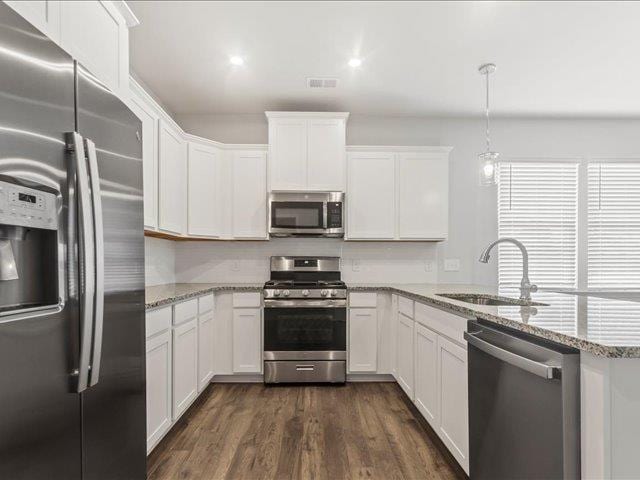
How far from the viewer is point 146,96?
2.52 meters

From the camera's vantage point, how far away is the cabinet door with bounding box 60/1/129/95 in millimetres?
1345

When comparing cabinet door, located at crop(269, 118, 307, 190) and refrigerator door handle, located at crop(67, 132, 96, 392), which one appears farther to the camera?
cabinet door, located at crop(269, 118, 307, 190)

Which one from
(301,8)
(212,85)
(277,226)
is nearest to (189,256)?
(277,226)

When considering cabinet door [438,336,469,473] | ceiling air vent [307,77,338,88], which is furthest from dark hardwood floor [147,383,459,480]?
ceiling air vent [307,77,338,88]

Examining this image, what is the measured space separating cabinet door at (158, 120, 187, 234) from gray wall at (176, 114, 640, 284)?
1065 millimetres

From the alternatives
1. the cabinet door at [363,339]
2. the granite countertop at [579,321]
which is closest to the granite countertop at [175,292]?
the granite countertop at [579,321]

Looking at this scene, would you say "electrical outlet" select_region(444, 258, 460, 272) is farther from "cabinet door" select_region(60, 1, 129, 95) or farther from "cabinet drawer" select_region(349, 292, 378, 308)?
"cabinet door" select_region(60, 1, 129, 95)

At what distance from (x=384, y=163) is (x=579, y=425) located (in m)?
2.98

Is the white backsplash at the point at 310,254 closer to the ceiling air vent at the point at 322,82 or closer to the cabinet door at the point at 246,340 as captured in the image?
the cabinet door at the point at 246,340

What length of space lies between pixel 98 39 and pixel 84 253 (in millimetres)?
1020

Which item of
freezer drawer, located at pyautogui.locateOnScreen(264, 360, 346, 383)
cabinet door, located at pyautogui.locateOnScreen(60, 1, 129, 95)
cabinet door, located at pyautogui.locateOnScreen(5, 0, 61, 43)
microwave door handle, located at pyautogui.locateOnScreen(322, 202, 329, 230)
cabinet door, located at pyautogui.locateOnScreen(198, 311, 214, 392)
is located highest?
cabinet door, located at pyautogui.locateOnScreen(60, 1, 129, 95)

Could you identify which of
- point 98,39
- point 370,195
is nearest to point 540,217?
point 370,195

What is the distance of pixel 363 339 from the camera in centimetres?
352

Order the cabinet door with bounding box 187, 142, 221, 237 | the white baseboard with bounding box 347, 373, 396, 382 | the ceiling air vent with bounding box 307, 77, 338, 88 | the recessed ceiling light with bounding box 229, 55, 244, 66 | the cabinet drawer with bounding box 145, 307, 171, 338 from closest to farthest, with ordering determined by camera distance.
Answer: the cabinet drawer with bounding box 145, 307, 171, 338, the recessed ceiling light with bounding box 229, 55, 244, 66, the ceiling air vent with bounding box 307, 77, 338, 88, the cabinet door with bounding box 187, 142, 221, 237, the white baseboard with bounding box 347, 373, 396, 382
